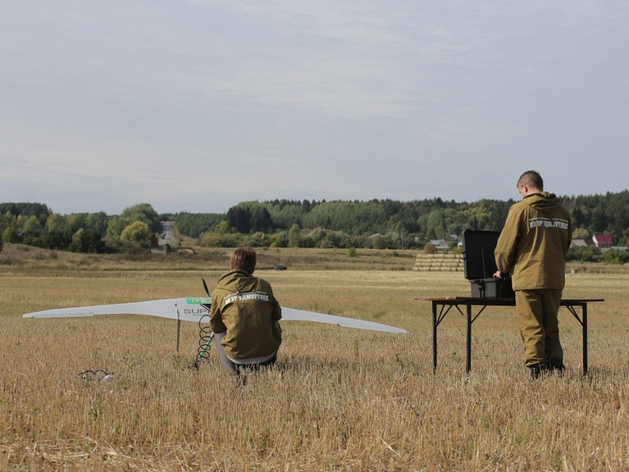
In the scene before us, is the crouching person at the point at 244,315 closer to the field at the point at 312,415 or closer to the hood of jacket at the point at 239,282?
the hood of jacket at the point at 239,282

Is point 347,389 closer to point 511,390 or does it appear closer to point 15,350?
point 511,390

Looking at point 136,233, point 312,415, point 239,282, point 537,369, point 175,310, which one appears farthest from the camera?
point 136,233

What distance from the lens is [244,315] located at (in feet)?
25.7

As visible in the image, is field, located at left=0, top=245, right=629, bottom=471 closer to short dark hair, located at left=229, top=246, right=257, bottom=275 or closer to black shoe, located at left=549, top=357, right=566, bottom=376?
black shoe, located at left=549, top=357, right=566, bottom=376

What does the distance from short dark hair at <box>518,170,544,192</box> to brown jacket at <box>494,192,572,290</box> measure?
13 cm

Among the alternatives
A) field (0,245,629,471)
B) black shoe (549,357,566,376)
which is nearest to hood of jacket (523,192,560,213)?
black shoe (549,357,566,376)

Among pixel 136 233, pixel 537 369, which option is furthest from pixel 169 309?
pixel 136 233

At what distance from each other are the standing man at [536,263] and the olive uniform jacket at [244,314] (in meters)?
2.55

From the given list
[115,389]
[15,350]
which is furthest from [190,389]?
[15,350]

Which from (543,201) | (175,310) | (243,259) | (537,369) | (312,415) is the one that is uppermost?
(543,201)

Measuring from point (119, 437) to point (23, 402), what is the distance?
1468 millimetres

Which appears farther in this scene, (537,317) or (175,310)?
(175,310)

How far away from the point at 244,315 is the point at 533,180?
3.39 m

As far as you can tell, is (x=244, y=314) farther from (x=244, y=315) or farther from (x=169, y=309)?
(x=169, y=309)
